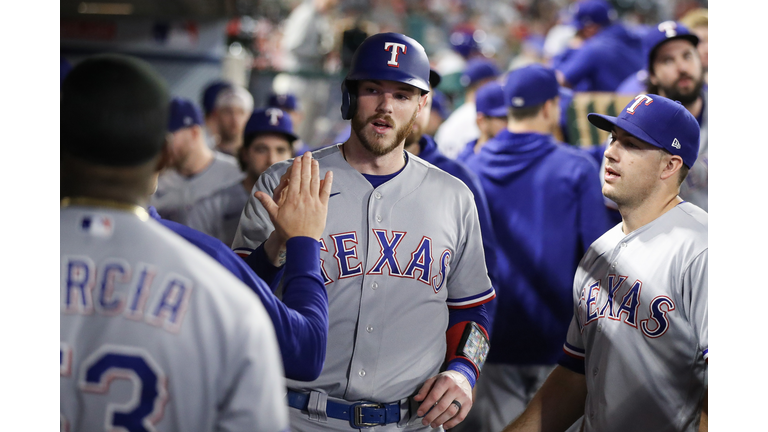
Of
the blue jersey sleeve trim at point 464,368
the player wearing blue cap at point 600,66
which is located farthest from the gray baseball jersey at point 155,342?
the player wearing blue cap at point 600,66

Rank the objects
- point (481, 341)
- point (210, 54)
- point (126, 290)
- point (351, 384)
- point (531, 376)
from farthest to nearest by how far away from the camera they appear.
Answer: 1. point (210, 54)
2. point (531, 376)
3. point (481, 341)
4. point (351, 384)
5. point (126, 290)

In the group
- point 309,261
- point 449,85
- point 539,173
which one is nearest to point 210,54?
point 449,85

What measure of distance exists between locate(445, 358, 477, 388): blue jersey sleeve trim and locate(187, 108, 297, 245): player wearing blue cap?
6.80ft

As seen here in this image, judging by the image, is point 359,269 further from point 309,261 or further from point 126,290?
point 126,290

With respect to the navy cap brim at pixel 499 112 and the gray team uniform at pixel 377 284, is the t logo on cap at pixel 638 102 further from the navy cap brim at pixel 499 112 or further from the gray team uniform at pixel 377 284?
the navy cap brim at pixel 499 112

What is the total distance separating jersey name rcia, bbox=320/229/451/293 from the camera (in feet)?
7.20

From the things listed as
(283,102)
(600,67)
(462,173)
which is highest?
(600,67)

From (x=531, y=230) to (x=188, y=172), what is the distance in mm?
2351

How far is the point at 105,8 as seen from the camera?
272 inches

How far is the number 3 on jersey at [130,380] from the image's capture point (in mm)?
1196

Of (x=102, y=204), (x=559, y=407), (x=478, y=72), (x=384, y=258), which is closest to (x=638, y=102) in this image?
(x=384, y=258)

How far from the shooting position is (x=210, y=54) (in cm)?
780

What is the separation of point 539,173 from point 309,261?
208 cm

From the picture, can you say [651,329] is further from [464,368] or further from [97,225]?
[97,225]
